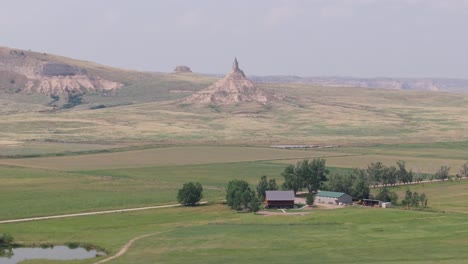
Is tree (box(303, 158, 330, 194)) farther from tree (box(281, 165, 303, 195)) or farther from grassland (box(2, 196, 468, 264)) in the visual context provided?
grassland (box(2, 196, 468, 264))

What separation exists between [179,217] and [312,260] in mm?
25659

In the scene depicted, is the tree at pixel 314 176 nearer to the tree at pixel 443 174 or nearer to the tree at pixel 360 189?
the tree at pixel 360 189

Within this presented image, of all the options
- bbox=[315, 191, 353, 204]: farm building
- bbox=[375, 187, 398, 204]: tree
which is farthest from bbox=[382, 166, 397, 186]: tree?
bbox=[375, 187, 398, 204]: tree

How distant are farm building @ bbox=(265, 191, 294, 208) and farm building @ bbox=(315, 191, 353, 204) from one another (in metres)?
4.47

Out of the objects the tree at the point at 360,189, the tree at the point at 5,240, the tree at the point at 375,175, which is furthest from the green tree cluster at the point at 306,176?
the tree at the point at 5,240

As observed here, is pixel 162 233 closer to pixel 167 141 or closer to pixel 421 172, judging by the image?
pixel 421 172

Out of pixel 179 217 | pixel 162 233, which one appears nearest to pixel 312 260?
pixel 162 233

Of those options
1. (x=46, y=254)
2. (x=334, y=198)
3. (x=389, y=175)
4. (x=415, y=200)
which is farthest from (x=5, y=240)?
(x=389, y=175)

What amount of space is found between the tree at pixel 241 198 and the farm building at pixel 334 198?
931 centimetres

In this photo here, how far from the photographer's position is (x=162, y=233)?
66.3 m

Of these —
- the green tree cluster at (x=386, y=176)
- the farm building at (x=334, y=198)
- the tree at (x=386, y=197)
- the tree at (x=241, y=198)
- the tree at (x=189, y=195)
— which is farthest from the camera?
the green tree cluster at (x=386, y=176)

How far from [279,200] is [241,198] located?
18.0 ft

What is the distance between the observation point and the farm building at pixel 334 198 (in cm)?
8769

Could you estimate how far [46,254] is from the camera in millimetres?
61188
